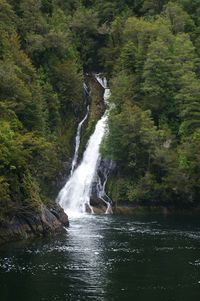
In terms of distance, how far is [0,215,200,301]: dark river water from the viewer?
36.5m

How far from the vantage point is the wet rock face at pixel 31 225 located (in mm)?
55531

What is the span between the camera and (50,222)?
2405 inches

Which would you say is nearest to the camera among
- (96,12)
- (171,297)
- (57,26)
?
(171,297)

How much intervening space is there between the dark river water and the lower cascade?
1456 centimetres

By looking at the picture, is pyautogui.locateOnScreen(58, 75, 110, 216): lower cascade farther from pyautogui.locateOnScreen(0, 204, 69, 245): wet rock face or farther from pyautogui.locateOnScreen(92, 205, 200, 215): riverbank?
pyautogui.locateOnScreen(0, 204, 69, 245): wet rock face

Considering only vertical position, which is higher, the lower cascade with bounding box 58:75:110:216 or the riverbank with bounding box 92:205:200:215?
the lower cascade with bounding box 58:75:110:216

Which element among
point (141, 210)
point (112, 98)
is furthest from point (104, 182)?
point (112, 98)

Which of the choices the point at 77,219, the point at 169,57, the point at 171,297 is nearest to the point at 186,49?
the point at 169,57

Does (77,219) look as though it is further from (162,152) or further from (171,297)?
(171,297)

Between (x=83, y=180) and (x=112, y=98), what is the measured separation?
16.4 meters

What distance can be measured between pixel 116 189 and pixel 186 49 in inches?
1205

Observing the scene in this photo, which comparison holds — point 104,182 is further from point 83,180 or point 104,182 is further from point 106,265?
point 106,265

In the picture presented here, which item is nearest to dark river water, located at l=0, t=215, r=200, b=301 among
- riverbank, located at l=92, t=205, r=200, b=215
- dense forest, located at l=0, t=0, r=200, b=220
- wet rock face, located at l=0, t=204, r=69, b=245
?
wet rock face, located at l=0, t=204, r=69, b=245

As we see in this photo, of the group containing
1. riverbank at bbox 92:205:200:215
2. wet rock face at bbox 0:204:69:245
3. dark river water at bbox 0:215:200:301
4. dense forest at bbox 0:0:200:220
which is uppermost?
dense forest at bbox 0:0:200:220
